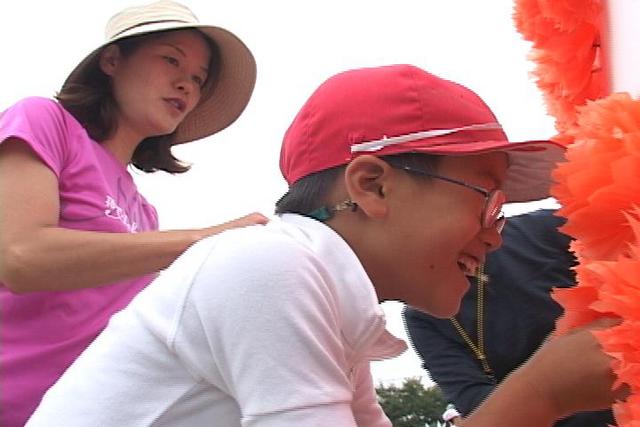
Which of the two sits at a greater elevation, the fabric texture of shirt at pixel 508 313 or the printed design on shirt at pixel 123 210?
the printed design on shirt at pixel 123 210

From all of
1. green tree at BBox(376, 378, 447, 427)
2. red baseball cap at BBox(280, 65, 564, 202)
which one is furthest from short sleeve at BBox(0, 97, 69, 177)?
green tree at BBox(376, 378, 447, 427)

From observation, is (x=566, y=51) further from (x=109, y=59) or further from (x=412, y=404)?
(x=412, y=404)

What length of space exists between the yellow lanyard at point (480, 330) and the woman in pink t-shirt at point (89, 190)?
323 mm

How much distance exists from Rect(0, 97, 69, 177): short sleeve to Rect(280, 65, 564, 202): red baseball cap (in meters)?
0.33

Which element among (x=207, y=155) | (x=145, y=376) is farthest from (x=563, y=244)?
(x=207, y=155)

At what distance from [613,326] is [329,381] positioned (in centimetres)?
20

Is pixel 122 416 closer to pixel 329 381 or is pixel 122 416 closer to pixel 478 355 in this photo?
pixel 329 381

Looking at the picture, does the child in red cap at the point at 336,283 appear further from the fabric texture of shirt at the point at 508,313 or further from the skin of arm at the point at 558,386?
the fabric texture of shirt at the point at 508,313

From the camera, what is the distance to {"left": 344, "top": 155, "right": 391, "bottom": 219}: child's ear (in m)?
0.73

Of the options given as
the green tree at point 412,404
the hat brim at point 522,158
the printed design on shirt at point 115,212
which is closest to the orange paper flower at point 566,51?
the hat brim at point 522,158

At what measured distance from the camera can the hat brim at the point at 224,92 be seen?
1.23 metres

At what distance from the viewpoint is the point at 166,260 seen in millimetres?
957

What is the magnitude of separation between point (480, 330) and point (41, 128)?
1.80 ft

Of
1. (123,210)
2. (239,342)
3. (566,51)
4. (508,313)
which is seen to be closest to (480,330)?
(508,313)
